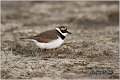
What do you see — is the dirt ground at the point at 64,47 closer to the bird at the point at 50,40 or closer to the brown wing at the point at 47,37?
the bird at the point at 50,40

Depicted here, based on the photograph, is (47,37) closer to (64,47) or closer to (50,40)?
(50,40)

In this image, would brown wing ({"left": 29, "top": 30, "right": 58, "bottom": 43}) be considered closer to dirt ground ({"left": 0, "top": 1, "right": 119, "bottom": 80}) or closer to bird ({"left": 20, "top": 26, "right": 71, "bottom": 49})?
bird ({"left": 20, "top": 26, "right": 71, "bottom": 49})

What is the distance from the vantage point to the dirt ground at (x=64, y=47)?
8.76 meters

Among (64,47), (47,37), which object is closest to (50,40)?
(47,37)

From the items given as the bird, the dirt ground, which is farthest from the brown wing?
the dirt ground

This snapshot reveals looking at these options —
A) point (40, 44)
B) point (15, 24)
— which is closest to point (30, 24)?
point (15, 24)

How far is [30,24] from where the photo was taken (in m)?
16.4

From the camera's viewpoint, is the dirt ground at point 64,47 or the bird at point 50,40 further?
the bird at point 50,40

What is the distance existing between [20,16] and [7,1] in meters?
4.54

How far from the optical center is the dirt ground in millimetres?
8758

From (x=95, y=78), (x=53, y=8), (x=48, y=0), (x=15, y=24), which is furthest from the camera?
(x=48, y=0)

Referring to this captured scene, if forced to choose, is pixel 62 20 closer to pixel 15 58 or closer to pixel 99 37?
pixel 99 37

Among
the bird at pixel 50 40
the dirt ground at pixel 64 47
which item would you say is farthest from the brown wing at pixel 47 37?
the dirt ground at pixel 64 47

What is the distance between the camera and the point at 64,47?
11.1 meters
